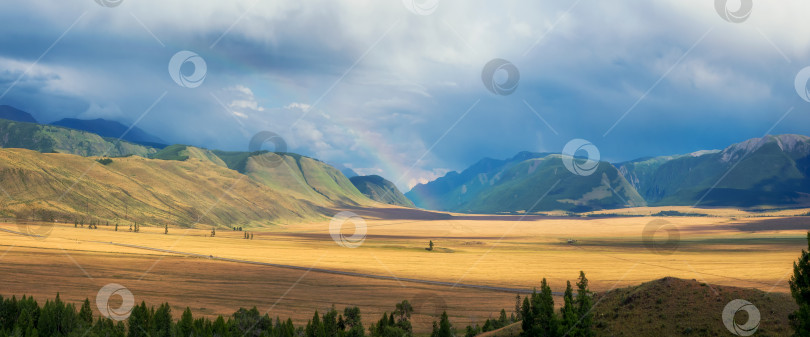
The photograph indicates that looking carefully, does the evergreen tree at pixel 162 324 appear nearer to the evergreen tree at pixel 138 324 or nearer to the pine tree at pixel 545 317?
the evergreen tree at pixel 138 324

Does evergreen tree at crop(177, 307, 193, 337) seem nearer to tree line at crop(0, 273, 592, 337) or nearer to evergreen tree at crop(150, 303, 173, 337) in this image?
tree line at crop(0, 273, 592, 337)

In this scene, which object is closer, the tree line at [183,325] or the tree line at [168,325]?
the tree line at [183,325]

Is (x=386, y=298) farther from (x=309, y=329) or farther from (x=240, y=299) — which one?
(x=309, y=329)

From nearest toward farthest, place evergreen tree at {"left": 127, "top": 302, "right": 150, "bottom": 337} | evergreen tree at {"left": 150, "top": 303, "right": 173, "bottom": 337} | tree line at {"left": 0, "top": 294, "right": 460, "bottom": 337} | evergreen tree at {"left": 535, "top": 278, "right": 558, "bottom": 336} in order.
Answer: evergreen tree at {"left": 535, "top": 278, "right": 558, "bottom": 336} → tree line at {"left": 0, "top": 294, "right": 460, "bottom": 337} → evergreen tree at {"left": 150, "top": 303, "right": 173, "bottom": 337} → evergreen tree at {"left": 127, "top": 302, "right": 150, "bottom": 337}

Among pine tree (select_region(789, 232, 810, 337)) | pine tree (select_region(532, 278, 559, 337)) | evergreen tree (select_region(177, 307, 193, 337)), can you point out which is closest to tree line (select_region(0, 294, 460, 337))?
evergreen tree (select_region(177, 307, 193, 337))

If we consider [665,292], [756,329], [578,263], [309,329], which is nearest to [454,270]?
[578,263]

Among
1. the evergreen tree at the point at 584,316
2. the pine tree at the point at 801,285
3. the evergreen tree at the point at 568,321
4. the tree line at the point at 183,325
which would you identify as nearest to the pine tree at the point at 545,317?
the evergreen tree at the point at 568,321

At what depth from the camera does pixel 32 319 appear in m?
89.8

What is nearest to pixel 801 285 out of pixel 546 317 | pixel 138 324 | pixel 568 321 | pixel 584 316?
pixel 584 316

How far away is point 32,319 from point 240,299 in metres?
42.4

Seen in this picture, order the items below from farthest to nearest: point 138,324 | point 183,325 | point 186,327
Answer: point 138,324, point 183,325, point 186,327

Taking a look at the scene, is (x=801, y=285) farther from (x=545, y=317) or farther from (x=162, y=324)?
(x=162, y=324)

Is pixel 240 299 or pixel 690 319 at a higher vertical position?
pixel 240 299

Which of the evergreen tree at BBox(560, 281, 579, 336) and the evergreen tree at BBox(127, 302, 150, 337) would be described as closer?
the evergreen tree at BBox(560, 281, 579, 336)
